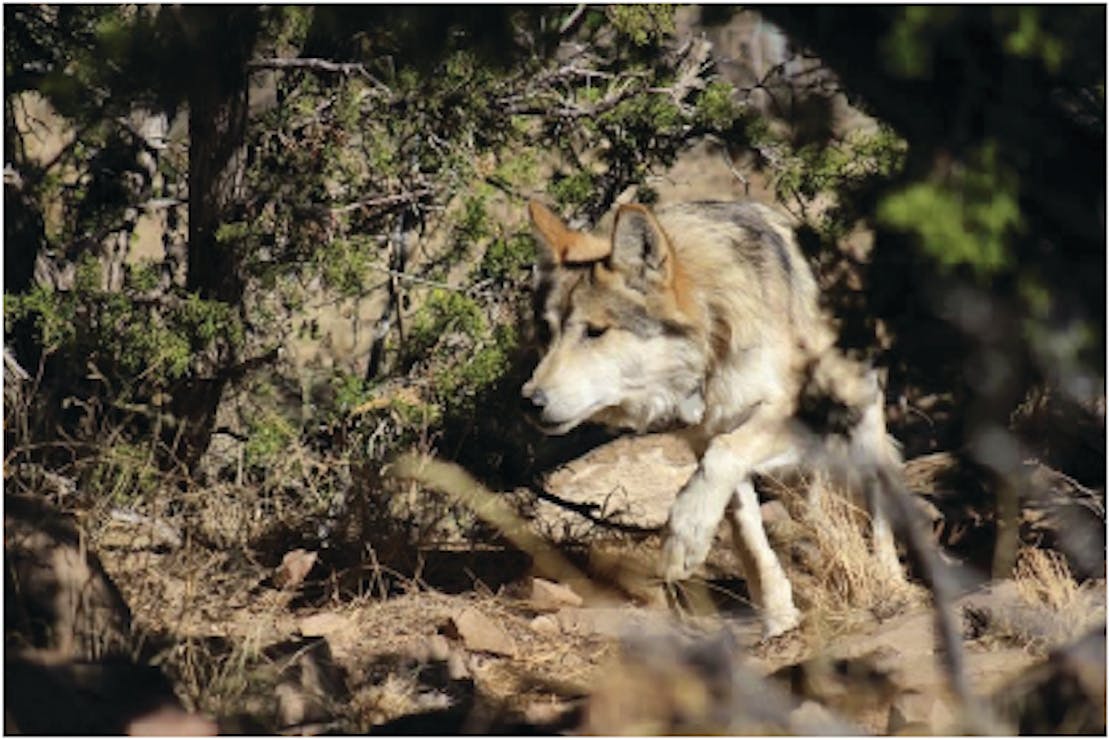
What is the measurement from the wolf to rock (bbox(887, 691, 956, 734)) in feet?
5.26

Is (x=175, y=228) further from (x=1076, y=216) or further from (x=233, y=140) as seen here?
(x=1076, y=216)

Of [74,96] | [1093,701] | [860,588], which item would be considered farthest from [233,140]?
[1093,701]

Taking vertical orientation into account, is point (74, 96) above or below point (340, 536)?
above

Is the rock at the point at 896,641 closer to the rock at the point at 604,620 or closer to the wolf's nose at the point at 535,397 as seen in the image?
the rock at the point at 604,620

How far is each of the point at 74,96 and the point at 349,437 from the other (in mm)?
2255

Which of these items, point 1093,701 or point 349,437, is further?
point 349,437

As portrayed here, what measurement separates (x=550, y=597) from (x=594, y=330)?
133 centimetres

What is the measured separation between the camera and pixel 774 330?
7145 mm

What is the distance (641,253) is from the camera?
6.91 meters

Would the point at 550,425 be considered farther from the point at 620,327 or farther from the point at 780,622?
the point at 780,622

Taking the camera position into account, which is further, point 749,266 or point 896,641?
point 749,266

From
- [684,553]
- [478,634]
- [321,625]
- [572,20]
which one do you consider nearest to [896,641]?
[684,553]

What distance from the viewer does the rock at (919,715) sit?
193 inches

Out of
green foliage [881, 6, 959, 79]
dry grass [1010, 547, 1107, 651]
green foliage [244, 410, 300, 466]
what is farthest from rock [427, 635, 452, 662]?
green foliage [881, 6, 959, 79]
